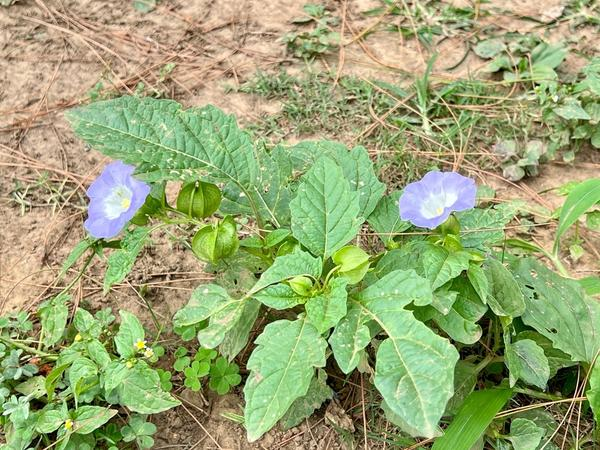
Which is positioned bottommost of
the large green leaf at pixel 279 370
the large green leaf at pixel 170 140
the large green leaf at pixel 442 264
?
the large green leaf at pixel 279 370

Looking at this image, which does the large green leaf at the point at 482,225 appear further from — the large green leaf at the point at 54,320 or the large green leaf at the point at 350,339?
the large green leaf at the point at 54,320

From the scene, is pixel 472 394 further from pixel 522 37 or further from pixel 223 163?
pixel 522 37

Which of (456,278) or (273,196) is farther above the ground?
(273,196)

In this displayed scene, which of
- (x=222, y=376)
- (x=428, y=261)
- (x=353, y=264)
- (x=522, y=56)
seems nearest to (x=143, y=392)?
(x=222, y=376)

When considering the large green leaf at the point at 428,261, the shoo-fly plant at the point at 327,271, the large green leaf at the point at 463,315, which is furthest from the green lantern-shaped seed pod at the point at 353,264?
the large green leaf at the point at 463,315

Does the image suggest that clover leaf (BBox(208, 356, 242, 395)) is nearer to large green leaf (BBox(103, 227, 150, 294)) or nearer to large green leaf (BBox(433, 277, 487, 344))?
large green leaf (BBox(103, 227, 150, 294))

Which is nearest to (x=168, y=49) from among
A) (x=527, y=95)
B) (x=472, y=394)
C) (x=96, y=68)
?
(x=96, y=68)
